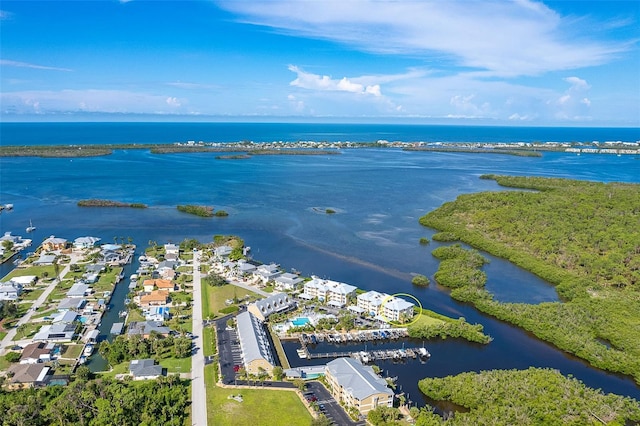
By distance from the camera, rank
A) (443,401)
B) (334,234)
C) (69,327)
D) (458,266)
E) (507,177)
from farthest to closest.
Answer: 1. (507,177)
2. (334,234)
3. (458,266)
4. (69,327)
5. (443,401)

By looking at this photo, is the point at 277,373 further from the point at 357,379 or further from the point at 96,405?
the point at 96,405

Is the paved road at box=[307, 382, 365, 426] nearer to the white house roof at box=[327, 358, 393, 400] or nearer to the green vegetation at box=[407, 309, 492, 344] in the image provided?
the white house roof at box=[327, 358, 393, 400]

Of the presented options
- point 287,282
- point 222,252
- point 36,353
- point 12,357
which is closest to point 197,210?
point 222,252

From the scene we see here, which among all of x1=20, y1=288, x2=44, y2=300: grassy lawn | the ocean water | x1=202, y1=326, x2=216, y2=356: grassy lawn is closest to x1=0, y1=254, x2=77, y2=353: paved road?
x1=20, y1=288, x2=44, y2=300: grassy lawn

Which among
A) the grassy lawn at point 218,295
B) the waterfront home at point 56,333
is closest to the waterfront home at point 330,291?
the grassy lawn at point 218,295

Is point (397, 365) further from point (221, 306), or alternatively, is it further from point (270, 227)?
point (270, 227)

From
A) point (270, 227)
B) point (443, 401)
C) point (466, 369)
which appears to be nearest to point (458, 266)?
point (466, 369)

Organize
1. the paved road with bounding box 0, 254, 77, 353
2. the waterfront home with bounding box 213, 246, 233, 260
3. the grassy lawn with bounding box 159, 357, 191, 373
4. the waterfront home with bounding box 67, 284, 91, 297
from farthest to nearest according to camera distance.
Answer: the waterfront home with bounding box 213, 246, 233, 260 → the waterfront home with bounding box 67, 284, 91, 297 → the paved road with bounding box 0, 254, 77, 353 → the grassy lawn with bounding box 159, 357, 191, 373

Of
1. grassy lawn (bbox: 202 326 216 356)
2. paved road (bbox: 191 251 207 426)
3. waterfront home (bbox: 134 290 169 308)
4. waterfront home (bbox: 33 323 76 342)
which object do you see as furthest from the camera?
waterfront home (bbox: 134 290 169 308)
